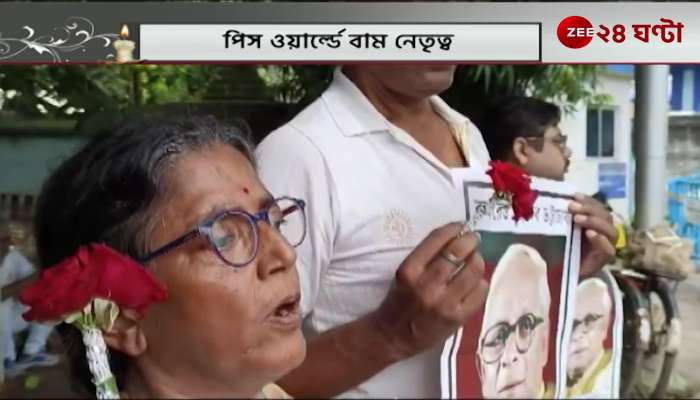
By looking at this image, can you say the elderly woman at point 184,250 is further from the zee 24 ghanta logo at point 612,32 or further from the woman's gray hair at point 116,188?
the zee 24 ghanta logo at point 612,32

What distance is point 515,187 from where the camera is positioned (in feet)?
7.28

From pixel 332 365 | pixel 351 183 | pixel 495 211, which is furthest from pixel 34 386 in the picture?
pixel 495 211

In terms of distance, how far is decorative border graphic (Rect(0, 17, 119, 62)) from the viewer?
2064 mm

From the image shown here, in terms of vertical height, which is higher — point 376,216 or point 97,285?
point 376,216

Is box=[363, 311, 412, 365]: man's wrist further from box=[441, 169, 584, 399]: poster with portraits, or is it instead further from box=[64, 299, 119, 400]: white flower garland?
box=[64, 299, 119, 400]: white flower garland

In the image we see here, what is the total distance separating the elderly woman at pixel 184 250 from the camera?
6.18ft

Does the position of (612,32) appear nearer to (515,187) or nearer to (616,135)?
(616,135)

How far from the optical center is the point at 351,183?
83.7 inches

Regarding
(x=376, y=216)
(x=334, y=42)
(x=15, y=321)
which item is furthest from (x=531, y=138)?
(x=15, y=321)

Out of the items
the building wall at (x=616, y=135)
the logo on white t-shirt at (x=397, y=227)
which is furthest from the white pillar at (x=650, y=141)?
the logo on white t-shirt at (x=397, y=227)

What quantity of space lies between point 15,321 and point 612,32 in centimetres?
151

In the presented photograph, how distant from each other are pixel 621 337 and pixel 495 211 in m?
0.49

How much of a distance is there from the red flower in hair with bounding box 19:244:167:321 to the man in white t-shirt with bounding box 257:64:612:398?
0.40 metres

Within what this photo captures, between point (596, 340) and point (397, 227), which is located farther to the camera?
point (596, 340)
